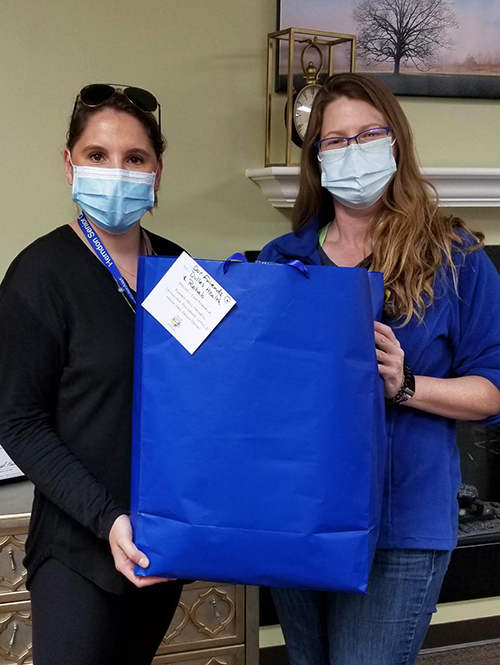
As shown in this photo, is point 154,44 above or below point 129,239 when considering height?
above

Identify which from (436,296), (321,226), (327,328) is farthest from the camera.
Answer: (321,226)

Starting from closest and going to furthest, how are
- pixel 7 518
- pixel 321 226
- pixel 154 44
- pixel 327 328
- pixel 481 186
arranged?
pixel 327 328, pixel 321 226, pixel 7 518, pixel 154 44, pixel 481 186

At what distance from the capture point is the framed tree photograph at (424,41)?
219 centimetres

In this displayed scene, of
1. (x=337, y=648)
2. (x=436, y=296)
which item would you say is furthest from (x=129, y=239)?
(x=337, y=648)

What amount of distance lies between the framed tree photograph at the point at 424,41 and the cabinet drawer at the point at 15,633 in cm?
159

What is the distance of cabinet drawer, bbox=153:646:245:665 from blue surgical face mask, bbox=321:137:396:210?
45.8 inches

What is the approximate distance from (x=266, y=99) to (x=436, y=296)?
113cm

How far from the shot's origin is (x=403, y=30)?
2244mm

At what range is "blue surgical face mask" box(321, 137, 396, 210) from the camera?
1.24 metres

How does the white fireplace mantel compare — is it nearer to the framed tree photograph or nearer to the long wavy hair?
the framed tree photograph

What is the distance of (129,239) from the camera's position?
49.4 inches

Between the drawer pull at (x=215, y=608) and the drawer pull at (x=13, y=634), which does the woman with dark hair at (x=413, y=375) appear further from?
the drawer pull at (x=13, y=634)

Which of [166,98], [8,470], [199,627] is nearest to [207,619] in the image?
[199,627]

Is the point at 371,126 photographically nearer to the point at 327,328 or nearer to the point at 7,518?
the point at 327,328
